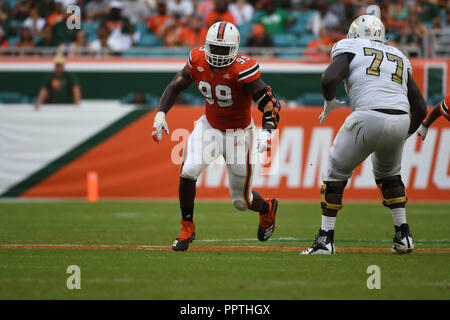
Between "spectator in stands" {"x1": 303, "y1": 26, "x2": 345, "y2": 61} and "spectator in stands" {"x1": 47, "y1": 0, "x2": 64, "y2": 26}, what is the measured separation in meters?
5.24

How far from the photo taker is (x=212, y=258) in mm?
6344

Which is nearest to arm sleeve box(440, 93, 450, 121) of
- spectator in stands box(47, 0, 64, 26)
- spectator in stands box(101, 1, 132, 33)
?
spectator in stands box(101, 1, 132, 33)

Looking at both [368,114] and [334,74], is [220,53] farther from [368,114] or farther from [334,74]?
[368,114]

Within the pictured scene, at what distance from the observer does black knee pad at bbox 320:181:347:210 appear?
21.7 feet

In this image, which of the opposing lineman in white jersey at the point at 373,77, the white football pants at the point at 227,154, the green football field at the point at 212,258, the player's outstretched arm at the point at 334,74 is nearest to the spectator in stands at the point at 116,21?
the green football field at the point at 212,258

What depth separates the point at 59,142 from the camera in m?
12.8

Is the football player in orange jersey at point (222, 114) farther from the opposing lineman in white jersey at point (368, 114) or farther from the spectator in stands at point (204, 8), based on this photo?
the spectator in stands at point (204, 8)

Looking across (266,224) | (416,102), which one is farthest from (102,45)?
(416,102)

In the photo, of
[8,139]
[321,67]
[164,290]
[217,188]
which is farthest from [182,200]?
[321,67]

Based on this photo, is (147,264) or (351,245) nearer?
(147,264)

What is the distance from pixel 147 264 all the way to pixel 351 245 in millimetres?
2291

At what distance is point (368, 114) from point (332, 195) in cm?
76

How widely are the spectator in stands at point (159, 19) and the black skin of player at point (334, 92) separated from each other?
10.7 m
